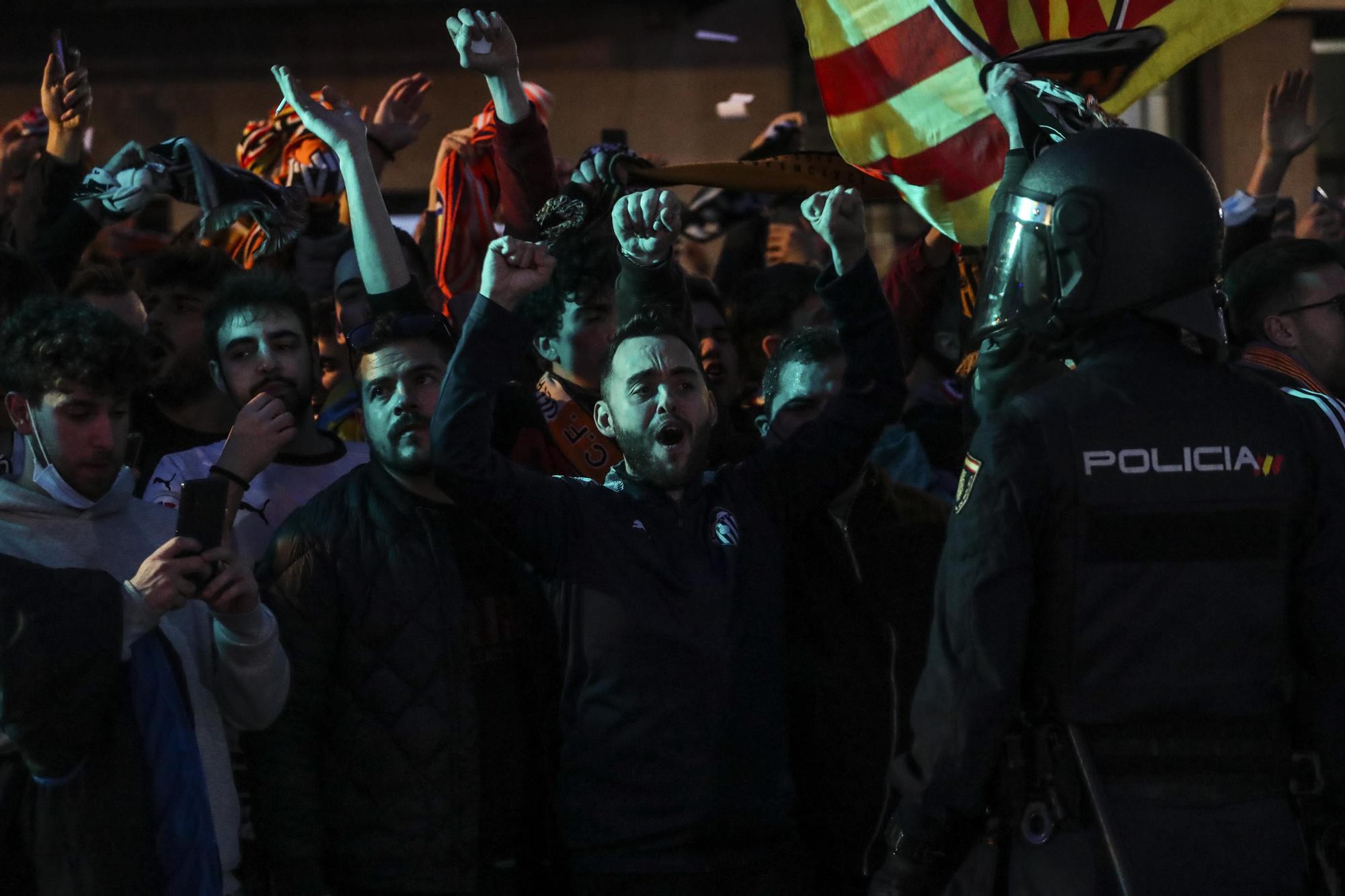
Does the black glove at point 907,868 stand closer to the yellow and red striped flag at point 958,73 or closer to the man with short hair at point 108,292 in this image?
the yellow and red striped flag at point 958,73

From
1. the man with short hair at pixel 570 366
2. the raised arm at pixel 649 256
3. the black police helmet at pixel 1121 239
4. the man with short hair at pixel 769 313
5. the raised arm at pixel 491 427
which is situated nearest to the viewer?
the black police helmet at pixel 1121 239

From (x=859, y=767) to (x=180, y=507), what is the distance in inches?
60.6

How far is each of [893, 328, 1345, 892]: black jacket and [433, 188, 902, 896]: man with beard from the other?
2.15ft

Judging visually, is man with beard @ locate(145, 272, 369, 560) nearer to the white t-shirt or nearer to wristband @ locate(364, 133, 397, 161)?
the white t-shirt

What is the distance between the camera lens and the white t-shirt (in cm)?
407

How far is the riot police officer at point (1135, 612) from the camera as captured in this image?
9.34 ft

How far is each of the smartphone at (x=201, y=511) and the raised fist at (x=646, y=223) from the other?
4.08 ft

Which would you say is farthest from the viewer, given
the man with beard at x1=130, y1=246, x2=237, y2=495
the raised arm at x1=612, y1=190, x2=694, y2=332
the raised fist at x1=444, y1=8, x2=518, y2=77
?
the man with beard at x1=130, y1=246, x2=237, y2=495

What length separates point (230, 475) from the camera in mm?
3773

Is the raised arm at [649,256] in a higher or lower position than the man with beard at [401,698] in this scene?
higher

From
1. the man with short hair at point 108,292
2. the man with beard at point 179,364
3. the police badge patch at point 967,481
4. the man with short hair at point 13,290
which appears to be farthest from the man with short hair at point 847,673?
the man with short hair at point 108,292

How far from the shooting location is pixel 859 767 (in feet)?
12.6

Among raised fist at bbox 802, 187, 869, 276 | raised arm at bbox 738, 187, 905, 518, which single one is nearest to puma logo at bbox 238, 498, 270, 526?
raised arm at bbox 738, 187, 905, 518

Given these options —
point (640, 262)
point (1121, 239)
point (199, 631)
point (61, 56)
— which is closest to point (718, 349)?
point (640, 262)
